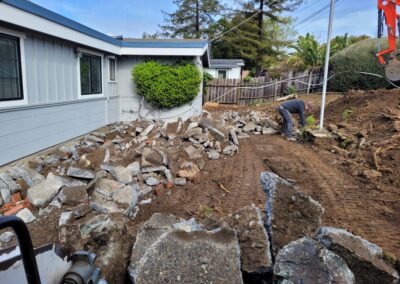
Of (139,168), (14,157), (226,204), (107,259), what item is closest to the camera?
(107,259)

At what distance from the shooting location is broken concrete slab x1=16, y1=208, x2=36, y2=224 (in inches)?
167

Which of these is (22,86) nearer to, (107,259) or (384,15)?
(107,259)

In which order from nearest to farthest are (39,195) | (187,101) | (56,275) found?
1. (56,275)
2. (39,195)
3. (187,101)

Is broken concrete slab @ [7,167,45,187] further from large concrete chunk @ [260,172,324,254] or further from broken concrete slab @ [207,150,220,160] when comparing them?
large concrete chunk @ [260,172,324,254]

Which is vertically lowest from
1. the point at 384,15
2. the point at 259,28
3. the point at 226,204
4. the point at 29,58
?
the point at 226,204

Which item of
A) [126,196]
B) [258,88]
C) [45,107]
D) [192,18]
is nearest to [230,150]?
[126,196]

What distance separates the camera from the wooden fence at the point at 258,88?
17.9 m

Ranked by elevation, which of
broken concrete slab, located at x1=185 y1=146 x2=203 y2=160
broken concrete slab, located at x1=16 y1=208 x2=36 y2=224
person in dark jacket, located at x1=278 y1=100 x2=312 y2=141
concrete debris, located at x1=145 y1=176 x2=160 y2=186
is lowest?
broken concrete slab, located at x1=16 y1=208 x2=36 y2=224

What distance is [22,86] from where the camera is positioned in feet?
19.3

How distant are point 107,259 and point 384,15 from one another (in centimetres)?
1013

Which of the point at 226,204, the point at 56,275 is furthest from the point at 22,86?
the point at 56,275

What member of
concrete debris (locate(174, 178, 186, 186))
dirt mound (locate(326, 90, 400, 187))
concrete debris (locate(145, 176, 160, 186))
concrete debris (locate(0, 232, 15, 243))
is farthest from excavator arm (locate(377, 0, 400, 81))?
concrete debris (locate(0, 232, 15, 243))

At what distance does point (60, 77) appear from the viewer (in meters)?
7.23

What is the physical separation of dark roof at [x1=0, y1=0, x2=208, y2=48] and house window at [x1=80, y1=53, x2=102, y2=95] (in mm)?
729
